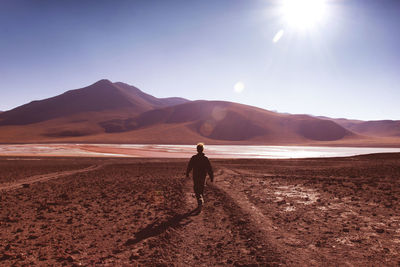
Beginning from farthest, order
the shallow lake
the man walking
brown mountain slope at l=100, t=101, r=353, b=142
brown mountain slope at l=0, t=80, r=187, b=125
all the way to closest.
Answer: brown mountain slope at l=0, t=80, r=187, b=125 → brown mountain slope at l=100, t=101, r=353, b=142 → the shallow lake → the man walking

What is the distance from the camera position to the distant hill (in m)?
114

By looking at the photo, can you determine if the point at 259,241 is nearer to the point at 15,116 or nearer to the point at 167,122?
the point at 167,122

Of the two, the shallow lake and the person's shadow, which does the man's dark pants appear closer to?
the person's shadow

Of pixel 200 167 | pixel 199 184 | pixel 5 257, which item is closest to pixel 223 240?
pixel 199 184

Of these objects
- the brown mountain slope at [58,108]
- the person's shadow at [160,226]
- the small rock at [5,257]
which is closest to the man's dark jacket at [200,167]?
the person's shadow at [160,226]

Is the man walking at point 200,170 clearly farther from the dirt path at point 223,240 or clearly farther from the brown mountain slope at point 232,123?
the brown mountain slope at point 232,123

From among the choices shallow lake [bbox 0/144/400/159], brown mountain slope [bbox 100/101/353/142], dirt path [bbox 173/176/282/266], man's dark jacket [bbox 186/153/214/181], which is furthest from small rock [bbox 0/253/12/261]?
brown mountain slope [bbox 100/101/353/142]

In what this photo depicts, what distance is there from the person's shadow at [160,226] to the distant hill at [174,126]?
92.5m

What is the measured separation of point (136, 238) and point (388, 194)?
9.96 meters

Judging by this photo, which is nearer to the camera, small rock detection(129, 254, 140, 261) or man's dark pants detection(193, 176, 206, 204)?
small rock detection(129, 254, 140, 261)

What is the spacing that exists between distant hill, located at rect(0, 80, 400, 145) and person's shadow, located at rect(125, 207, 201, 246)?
92498mm

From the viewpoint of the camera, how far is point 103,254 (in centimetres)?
484

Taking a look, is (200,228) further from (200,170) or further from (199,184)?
(200,170)

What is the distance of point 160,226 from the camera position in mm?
6488
